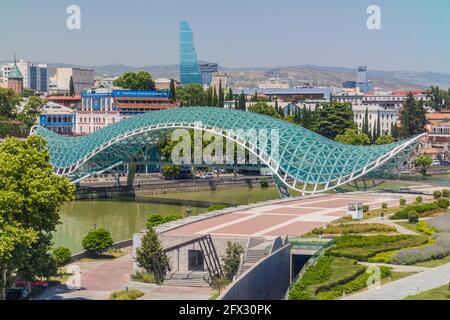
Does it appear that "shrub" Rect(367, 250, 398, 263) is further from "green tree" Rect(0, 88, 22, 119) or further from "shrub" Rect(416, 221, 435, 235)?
"green tree" Rect(0, 88, 22, 119)

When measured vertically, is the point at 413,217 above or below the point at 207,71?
below

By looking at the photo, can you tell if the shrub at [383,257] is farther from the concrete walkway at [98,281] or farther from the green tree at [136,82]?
the green tree at [136,82]

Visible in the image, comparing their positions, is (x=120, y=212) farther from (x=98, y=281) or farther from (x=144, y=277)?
(x=144, y=277)

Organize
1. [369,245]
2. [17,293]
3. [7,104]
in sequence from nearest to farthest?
[17,293]
[369,245]
[7,104]

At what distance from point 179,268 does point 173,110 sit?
23140mm

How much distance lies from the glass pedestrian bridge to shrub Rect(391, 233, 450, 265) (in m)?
14.9

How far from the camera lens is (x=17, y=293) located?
20906 millimetres

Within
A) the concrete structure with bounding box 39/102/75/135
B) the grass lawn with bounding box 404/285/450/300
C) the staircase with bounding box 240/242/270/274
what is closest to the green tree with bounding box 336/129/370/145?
the concrete structure with bounding box 39/102/75/135

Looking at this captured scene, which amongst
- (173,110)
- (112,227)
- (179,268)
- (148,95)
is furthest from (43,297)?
(148,95)

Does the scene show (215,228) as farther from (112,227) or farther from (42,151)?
(112,227)

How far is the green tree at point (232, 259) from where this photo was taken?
72.2ft

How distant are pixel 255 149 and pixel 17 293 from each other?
841 inches

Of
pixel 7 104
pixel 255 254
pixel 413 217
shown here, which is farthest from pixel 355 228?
pixel 7 104

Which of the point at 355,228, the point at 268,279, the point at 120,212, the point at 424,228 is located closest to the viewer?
the point at 268,279
